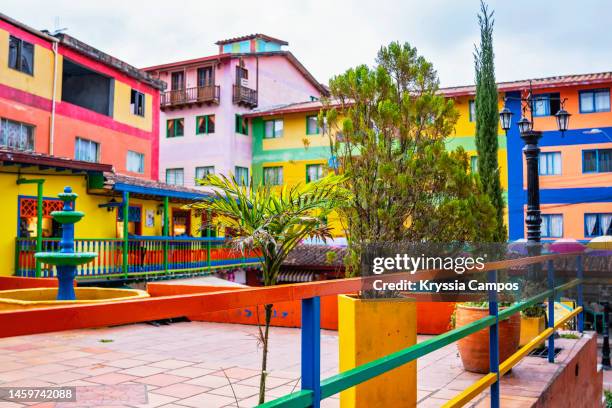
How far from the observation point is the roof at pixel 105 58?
21312 mm

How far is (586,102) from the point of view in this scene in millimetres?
27438

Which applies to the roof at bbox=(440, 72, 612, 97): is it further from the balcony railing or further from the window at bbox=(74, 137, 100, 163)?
the window at bbox=(74, 137, 100, 163)

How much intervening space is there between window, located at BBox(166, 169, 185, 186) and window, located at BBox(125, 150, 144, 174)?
9008mm

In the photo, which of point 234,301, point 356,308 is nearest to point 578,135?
point 356,308

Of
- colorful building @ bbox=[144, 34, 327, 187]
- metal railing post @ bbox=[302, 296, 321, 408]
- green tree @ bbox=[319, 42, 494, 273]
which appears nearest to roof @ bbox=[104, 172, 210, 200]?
colorful building @ bbox=[144, 34, 327, 187]

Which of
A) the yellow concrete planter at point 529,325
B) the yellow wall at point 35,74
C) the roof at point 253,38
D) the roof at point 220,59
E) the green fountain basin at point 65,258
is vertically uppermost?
the roof at point 253,38

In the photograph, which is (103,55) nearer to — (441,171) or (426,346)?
(441,171)

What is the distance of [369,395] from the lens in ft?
14.1

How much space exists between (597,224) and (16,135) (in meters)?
25.4

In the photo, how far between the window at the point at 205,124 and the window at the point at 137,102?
8119 millimetres

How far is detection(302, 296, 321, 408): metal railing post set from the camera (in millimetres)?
2021

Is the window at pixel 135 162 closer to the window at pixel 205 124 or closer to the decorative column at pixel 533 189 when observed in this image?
the window at pixel 205 124

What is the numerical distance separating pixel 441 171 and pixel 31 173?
47.5ft

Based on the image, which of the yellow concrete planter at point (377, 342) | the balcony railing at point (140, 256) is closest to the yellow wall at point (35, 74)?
the balcony railing at point (140, 256)
